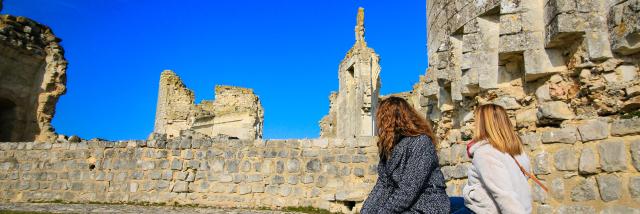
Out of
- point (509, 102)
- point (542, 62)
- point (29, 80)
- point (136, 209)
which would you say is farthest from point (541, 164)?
point (29, 80)

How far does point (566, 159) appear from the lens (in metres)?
Result: 4.07

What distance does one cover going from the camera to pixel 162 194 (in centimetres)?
1014

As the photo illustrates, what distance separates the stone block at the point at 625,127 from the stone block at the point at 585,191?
0.43 metres

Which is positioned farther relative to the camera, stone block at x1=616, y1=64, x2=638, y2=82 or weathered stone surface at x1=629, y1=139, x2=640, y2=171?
stone block at x1=616, y1=64, x2=638, y2=82

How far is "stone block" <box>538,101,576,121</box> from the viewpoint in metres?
4.35

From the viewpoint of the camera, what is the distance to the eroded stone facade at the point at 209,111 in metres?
24.9

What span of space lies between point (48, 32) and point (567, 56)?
1751 centimetres

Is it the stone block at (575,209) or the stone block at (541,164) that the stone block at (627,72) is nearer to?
the stone block at (541,164)

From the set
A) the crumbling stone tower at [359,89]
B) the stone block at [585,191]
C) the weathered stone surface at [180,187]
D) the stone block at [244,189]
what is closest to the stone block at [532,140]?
the stone block at [585,191]

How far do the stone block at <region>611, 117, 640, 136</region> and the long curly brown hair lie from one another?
1.95 metres

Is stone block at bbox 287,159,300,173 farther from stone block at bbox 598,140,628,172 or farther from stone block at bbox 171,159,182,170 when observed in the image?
stone block at bbox 598,140,628,172

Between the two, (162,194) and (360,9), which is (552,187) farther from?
(360,9)

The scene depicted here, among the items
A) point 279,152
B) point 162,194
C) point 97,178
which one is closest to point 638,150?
point 279,152

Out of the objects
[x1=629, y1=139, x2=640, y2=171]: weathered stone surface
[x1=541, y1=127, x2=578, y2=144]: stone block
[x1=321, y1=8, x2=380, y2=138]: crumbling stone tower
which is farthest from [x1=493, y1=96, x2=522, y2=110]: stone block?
[x1=321, y1=8, x2=380, y2=138]: crumbling stone tower
